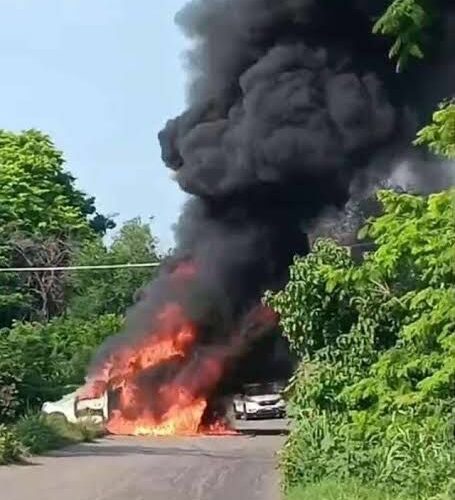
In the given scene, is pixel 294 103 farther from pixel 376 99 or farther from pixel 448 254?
pixel 448 254

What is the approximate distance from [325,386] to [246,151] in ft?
50.8

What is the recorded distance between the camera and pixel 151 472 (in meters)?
20.0

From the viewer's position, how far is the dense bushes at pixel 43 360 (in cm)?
2759

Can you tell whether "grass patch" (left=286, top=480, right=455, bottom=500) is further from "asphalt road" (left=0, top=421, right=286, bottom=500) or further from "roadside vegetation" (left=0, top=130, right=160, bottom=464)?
"roadside vegetation" (left=0, top=130, right=160, bottom=464)

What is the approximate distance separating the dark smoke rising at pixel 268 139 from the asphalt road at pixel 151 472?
4.88 metres

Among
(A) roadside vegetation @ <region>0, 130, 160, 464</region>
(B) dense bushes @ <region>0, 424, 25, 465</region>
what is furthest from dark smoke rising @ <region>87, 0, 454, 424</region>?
(B) dense bushes @ <region>0, 424, 25, 465</region>

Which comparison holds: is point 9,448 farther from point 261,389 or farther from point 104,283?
point 104,283

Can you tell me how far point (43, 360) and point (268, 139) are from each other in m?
7.56

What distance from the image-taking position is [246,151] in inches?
1204

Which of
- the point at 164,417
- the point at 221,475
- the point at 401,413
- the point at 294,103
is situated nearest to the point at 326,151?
the point at 294,103

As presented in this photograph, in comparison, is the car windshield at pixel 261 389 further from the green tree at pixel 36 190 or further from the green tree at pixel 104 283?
the green tree at pixel 36 190

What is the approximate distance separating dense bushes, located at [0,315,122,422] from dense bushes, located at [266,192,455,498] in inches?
448

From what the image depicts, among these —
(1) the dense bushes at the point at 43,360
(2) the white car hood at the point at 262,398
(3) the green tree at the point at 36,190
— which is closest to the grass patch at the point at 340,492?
(1) the dense bushes at the point at 43,360

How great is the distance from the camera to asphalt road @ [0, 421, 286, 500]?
16.7 metres
